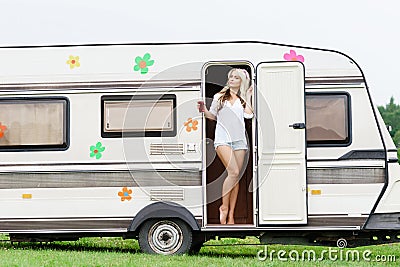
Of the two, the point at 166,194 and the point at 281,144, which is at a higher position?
the point at 281,144

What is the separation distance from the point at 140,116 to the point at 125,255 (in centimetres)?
177

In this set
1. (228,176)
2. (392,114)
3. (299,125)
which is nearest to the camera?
(299,125)

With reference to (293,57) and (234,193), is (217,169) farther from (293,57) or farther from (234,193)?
(293,57)

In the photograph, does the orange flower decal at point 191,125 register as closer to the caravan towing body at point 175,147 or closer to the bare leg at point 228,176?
the caravan towing body at point 175,147

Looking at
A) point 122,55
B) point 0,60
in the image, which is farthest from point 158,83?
point 0,60

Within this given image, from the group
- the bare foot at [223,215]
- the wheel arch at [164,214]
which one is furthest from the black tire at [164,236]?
the bare foot at [223,215]

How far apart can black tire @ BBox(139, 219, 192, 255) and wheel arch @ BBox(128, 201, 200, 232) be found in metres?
0.13

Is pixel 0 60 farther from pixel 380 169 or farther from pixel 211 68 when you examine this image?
pixel 380 169

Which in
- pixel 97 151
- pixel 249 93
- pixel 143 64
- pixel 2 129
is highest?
pixel 143 64

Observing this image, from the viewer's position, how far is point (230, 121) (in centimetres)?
1016

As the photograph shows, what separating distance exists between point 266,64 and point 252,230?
83.6 inches

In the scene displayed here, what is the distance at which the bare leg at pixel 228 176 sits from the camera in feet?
33.3

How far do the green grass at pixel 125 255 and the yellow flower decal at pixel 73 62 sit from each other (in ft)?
7.91

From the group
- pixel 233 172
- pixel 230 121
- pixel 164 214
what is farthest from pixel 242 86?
pixel 164 214
